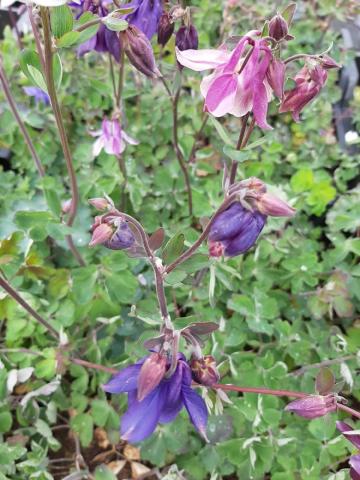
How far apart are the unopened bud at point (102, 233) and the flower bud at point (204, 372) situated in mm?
180

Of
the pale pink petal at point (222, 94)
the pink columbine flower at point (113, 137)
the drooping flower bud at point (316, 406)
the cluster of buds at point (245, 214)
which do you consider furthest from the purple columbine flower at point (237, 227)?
the pink columbine flower at point (113, 137)

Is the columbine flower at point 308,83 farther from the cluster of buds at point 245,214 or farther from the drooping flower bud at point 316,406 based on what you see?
the drooping flower bud at point 316,406

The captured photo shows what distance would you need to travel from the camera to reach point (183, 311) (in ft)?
3.79

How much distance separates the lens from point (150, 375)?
1.77 feet

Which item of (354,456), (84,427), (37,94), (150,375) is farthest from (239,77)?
(37,94)

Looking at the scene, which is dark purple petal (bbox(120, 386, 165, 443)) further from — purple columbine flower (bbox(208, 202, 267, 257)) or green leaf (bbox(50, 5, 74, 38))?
green leaf (bbox(50, 5, 74, 38))

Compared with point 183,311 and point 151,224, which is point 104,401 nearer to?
point 183,311

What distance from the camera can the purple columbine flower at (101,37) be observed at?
0.79 meters

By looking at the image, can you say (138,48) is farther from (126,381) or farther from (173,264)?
(126,381)

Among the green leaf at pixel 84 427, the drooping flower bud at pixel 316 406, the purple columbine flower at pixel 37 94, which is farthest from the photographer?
the purple columbine flower at pixel 37 94

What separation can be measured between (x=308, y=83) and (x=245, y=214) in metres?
0.18

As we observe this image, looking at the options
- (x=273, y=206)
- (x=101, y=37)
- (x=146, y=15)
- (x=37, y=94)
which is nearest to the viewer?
(x=273, y=206)

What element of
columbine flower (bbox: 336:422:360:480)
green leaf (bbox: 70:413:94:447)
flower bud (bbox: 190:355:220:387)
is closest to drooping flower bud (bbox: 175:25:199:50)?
flower bud (bbox: 190:355:220:387)

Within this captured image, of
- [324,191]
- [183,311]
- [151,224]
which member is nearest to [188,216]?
[151,224]
